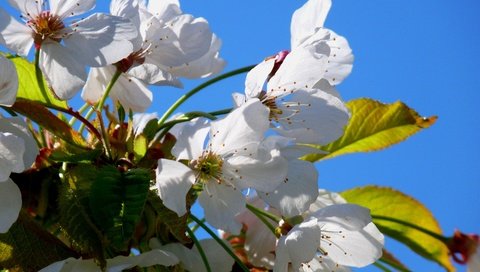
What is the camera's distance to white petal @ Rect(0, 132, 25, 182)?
0.80 m

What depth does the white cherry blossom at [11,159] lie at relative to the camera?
803mm

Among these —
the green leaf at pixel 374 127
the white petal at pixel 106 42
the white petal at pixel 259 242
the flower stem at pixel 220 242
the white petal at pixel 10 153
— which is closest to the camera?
the white petal at pixel 10 153

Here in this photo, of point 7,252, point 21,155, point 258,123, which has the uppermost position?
point 258,123

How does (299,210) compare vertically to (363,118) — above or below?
below

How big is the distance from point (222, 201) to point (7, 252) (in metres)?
0.24

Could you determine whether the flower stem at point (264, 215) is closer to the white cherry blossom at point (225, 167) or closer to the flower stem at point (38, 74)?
the white cherry blossom at point (225, 167)

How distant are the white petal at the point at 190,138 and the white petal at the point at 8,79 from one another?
0.19 meters

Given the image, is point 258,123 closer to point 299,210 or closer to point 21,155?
point 299,210

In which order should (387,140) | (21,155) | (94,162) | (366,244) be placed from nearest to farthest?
(21,155) < (94,162) < (366,244) < (387,140)

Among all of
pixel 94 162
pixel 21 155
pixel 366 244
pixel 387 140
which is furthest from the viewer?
pixel 387 140

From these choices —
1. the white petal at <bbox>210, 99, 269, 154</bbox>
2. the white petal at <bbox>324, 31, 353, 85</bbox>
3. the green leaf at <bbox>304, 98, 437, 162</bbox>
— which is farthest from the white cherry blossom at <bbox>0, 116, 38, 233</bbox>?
the green leaf at <bbox>304, 98, 437, 162</bbox>

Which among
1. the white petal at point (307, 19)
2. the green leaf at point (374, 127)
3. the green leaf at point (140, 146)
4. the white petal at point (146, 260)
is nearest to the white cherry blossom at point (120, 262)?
the white petal at point (146, 260)

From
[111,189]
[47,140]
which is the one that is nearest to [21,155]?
[111,189]

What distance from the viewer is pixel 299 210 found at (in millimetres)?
966
